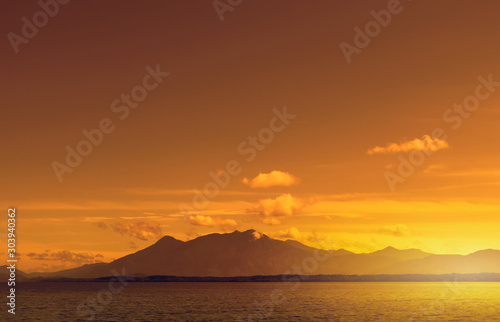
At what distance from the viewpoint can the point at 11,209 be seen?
72688 millimetres

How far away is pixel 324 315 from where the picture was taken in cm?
11756

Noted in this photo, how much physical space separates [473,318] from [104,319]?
→ 77.6 metres

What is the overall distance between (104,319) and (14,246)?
149 ft

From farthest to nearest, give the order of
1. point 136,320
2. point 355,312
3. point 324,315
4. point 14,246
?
point 355,312
point 324,315
point 136,320
point 14,246

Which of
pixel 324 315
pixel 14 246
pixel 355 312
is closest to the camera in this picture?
pixel 14 246

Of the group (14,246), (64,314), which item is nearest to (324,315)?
(64,314)

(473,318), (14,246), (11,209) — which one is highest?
(11,209)

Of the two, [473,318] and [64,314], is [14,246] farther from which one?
[473,318]

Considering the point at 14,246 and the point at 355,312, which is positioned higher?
the point at 14,246

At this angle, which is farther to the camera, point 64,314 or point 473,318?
point 64,314

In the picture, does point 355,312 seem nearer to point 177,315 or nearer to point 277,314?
point 277,314

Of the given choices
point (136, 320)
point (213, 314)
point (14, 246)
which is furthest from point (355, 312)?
point (14, 246)

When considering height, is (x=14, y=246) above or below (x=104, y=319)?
above

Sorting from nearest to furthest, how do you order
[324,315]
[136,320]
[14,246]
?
[14,246] → [136,320] → [324,315]
